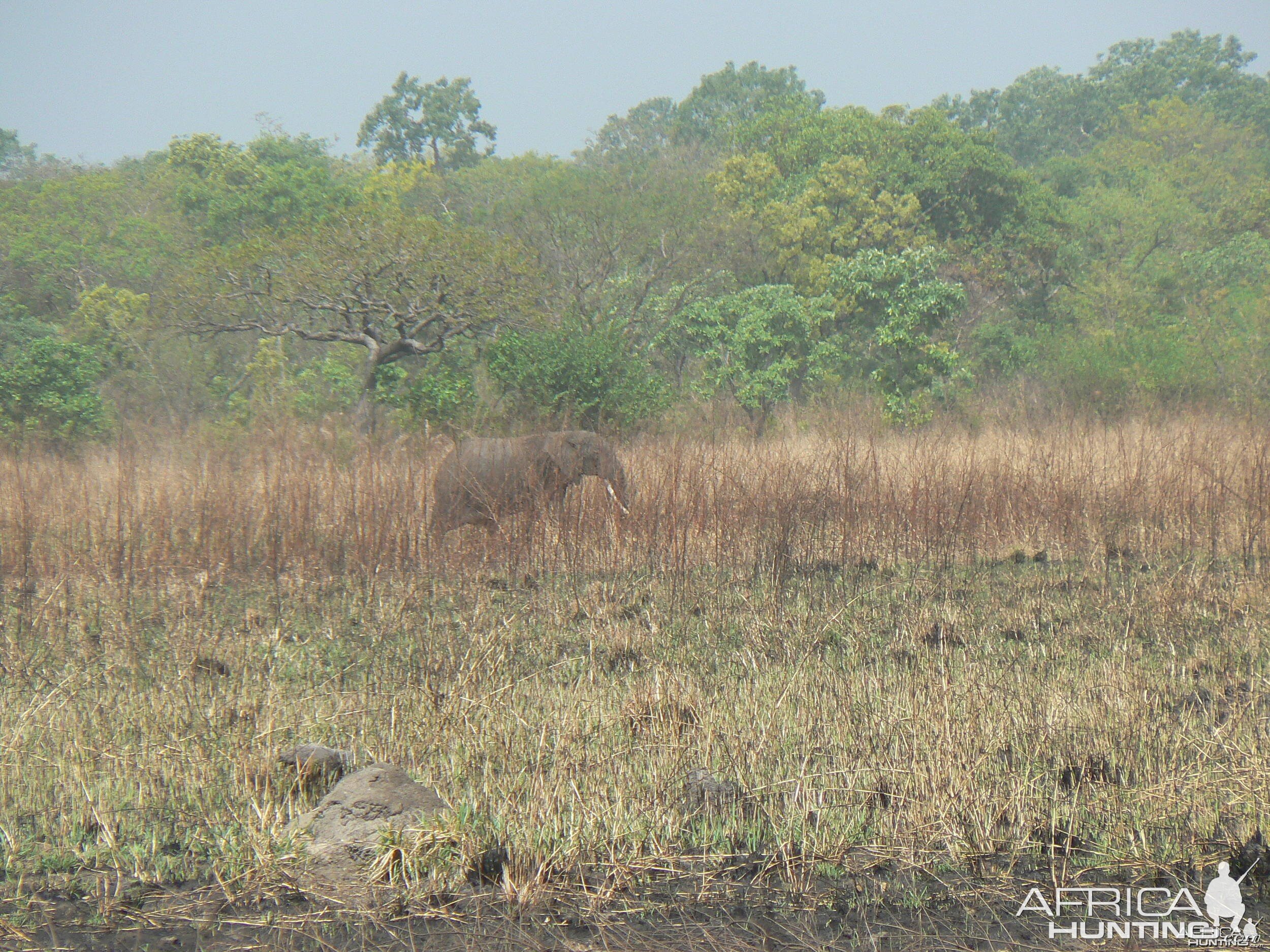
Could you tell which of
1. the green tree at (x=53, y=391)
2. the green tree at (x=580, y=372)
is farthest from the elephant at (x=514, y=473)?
the green tree at (x=53, y=391)

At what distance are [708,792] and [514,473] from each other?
14.6 feet

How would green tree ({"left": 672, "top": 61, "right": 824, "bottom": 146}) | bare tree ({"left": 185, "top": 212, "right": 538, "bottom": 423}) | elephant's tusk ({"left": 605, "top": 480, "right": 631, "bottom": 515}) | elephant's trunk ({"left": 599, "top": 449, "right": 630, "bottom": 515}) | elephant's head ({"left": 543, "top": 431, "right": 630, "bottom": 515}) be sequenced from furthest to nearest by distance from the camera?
green tree ({"left": 672, "top": 61, "right": 824, "bottom": 146}) → bare tree ({"left": 185, "top": 212, "right": 538, "bottom": 423}) → elephant's head ({"left": 543, "top": 431, "right": 630, "bottom": 515}) → elephant's trunk ({"left": 599, "top": 449, "right": 630, "bottom": 515}) → elephant's tusk ({"left": 605, "top": 480, "right": 631, "bottom": 515})

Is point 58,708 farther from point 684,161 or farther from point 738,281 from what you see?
point 684,161

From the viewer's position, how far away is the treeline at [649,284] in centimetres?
1517

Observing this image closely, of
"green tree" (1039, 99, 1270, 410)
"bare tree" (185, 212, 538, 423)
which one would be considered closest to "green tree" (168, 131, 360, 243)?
"bare tree" (185, 212, 538, 423)

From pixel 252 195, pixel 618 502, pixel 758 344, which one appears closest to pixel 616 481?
pixel 618 502

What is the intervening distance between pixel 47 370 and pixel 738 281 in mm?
13254

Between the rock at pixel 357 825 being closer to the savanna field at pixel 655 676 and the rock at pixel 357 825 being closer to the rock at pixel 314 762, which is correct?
the savanna field at pixel 655 676

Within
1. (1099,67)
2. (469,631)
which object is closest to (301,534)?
(469,631)

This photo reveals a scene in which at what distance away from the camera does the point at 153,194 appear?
30.2 meters

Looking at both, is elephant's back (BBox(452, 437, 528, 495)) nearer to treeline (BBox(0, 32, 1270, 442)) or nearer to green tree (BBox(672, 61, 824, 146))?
treeline (BBox(0, 32, 1270, 442))

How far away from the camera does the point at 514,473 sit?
743 centimetres
